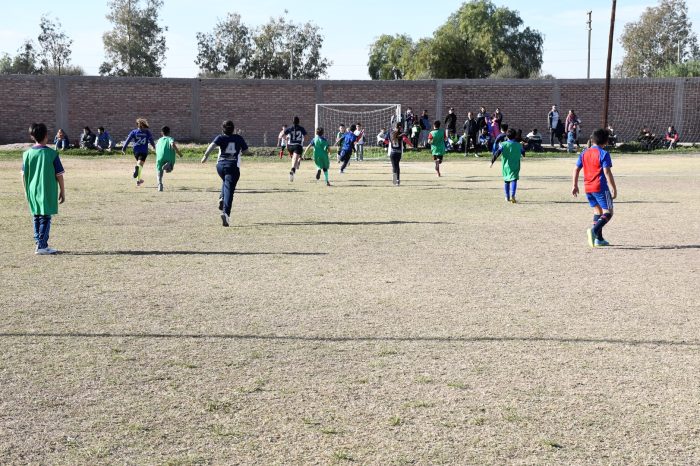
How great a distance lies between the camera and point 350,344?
272 inches

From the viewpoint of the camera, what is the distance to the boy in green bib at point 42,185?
11.5m

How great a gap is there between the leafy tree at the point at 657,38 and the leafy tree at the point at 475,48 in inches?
879

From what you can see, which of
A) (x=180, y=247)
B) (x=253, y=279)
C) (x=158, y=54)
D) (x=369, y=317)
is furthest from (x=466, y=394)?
(x=158, y=54)

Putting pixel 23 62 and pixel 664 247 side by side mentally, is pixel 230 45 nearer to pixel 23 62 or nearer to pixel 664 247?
pixel 23 62

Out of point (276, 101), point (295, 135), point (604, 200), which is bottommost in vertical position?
point (604, 200)

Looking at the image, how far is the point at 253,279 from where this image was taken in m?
9.85

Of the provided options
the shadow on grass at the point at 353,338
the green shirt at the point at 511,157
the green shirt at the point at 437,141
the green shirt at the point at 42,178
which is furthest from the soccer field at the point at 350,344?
the green shirt at the point at 437,141

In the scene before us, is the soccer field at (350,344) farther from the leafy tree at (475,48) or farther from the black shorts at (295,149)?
the leafy tree at (475,48)

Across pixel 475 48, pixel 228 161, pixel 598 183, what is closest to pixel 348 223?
pixel 228 161

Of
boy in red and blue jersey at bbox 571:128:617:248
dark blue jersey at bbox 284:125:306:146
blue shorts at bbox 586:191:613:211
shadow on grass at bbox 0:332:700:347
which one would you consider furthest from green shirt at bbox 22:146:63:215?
dark blue jersey at bbox 284:125:306:146

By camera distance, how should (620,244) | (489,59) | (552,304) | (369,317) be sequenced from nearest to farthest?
(369,317), (552,304), (620,244), (489,59)

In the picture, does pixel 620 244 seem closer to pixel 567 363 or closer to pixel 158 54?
pixel 567 363

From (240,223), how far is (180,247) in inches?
119

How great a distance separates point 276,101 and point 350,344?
41376mm
